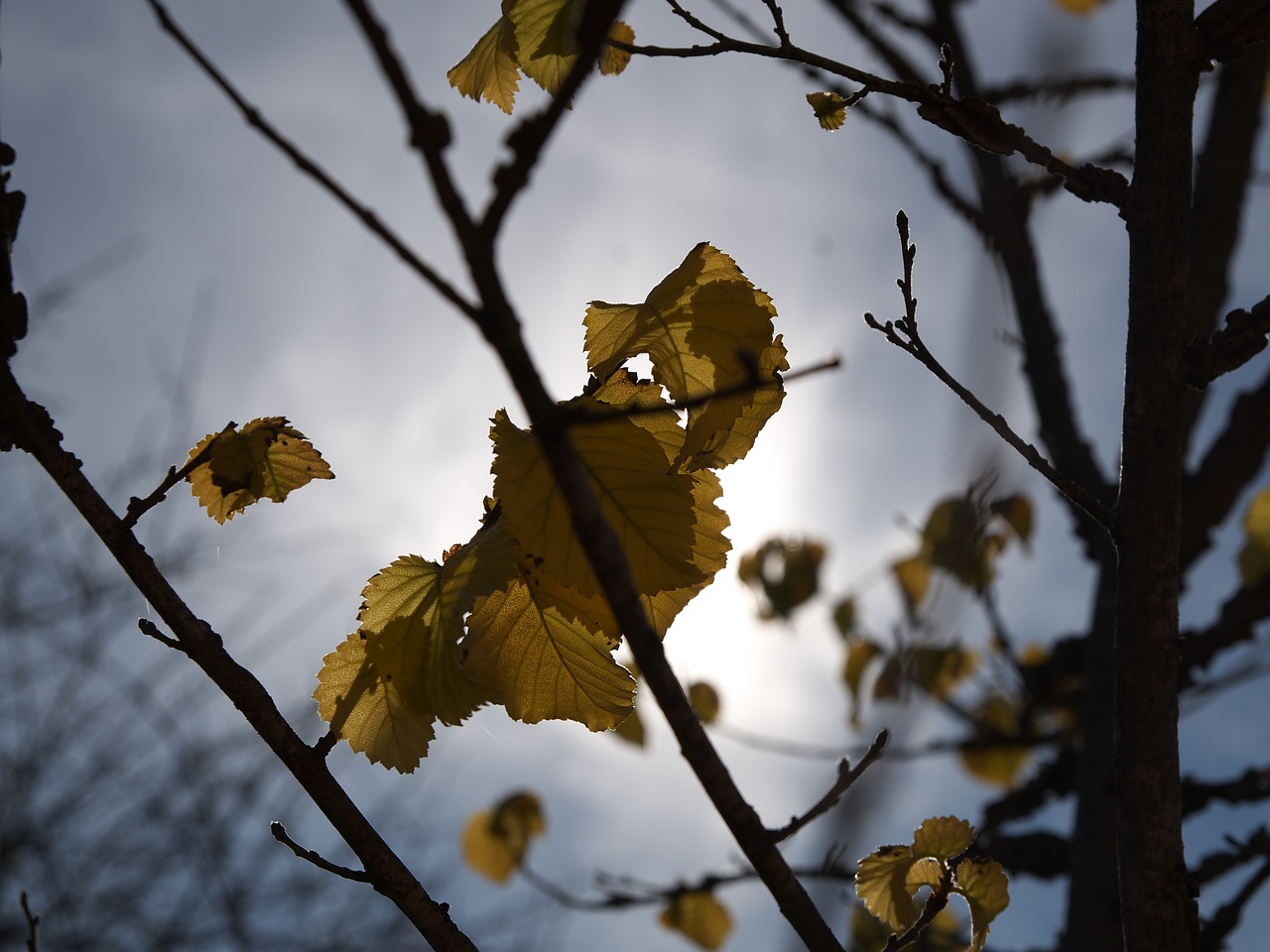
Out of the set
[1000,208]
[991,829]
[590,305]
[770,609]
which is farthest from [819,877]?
[770,609]

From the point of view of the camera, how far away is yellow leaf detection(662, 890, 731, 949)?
265cm

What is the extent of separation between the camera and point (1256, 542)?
1913 mm

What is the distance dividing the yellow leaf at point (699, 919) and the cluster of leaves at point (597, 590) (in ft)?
6.93

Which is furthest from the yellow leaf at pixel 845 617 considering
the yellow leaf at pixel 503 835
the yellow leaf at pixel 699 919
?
the yellow leaf at pixel 503 835

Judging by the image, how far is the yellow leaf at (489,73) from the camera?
95 cm

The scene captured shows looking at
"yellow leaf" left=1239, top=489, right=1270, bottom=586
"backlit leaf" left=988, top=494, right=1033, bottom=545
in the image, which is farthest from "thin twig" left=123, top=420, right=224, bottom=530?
"backlit leaf" left=988, top=494, right=1033, bottom=545

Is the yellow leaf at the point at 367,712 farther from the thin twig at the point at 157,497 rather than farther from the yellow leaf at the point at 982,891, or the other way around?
the yellow leaf at the point at 982,891

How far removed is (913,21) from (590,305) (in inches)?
73.5

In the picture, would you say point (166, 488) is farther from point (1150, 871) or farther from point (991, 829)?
point (991, 829)

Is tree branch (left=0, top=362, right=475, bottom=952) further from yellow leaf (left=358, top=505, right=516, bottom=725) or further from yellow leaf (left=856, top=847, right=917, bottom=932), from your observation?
yellow leaf (left=856, top=847, right=917, bottom=932)

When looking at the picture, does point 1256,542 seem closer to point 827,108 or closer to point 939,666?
Result: point 939,666

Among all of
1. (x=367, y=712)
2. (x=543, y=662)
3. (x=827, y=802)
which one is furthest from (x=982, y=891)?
(x=367, y=712)

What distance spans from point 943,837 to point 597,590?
1.26 feet

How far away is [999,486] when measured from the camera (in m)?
0.89
